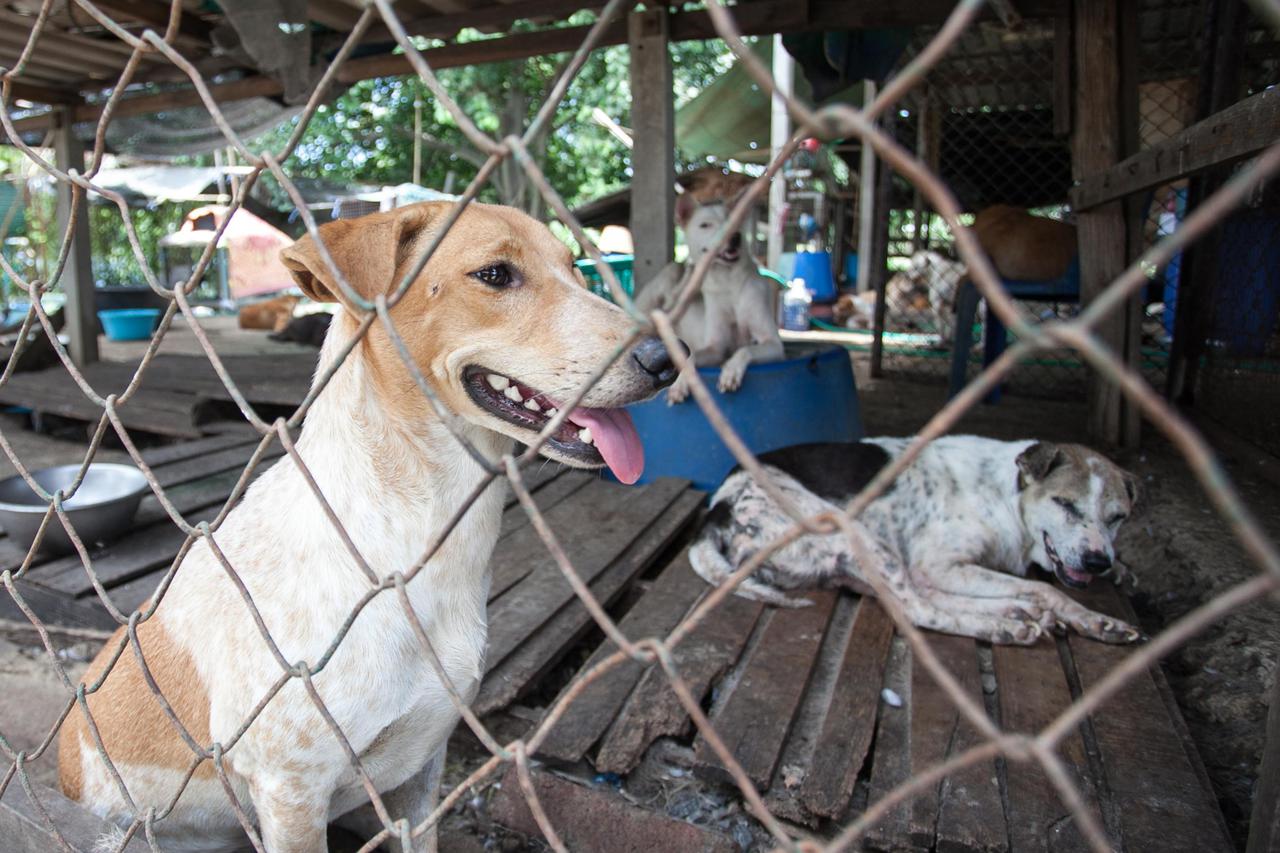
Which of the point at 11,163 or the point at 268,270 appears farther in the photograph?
the point at 11,163

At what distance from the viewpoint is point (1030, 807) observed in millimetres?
2111

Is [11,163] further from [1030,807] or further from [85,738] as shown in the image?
[1030,807]

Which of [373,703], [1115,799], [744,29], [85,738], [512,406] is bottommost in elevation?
[1115,799]

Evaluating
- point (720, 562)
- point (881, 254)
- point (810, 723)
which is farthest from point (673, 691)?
point (881, 254)

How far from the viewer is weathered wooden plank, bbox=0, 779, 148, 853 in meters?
1.52

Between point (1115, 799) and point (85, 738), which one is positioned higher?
point (85, 738)

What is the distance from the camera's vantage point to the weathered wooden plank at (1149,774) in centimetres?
201

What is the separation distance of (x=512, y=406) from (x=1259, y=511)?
11.6 feet

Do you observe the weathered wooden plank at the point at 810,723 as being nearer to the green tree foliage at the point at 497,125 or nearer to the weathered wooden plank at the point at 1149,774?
the weathered wooden plank at the point at 1149,774

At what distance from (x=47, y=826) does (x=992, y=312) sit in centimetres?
672

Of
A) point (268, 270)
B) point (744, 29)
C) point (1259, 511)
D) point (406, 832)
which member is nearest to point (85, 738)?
point (406, 832)

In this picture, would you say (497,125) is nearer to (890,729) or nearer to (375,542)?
(890,729)

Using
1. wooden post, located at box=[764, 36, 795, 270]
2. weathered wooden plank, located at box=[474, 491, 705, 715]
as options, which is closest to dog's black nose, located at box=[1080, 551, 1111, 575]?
weathered wooden plank, located at box=[474, 491, 705, 715]

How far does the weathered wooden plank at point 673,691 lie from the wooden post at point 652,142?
262 cm
